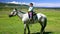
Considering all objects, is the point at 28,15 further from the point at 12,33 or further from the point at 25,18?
the point at 12,33

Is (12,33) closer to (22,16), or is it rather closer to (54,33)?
(22,16)

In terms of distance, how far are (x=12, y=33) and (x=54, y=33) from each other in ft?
9.79

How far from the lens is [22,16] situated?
10.5m

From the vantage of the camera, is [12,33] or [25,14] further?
[12,33]

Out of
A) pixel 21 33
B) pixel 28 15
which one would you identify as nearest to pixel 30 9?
pixel 28 15

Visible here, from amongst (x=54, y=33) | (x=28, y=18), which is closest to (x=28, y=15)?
(x=28, y=18)

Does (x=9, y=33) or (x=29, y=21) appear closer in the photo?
(x=29, y=21)

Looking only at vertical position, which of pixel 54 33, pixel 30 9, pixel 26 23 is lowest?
pixel 54 33

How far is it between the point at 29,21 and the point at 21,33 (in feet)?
4.57

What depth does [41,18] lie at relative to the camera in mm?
10469

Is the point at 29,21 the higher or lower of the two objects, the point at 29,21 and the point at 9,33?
the higher

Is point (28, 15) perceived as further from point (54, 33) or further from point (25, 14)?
point (54, 33)

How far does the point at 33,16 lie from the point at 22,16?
29.3 inches

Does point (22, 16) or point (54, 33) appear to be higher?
point (22, 16)
